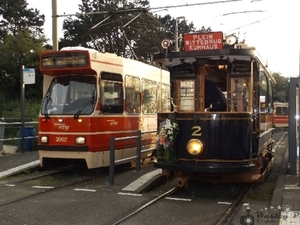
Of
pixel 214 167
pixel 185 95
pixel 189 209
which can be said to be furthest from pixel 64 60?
pixel 189 209

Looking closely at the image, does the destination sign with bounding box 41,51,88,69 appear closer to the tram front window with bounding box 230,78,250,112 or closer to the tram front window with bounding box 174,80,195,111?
the tram front window with bounding box 174,80,195,111

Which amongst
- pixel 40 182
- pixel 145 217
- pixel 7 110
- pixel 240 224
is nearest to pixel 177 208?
pixel 145 217

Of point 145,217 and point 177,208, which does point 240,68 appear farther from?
point 145,217

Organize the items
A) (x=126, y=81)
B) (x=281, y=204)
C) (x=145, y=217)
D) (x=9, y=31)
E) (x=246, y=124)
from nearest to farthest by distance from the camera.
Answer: (x=145, y=217), (x=281, y=204), (x=246, y=124), (x=126, y=81), (x=9, y=31)

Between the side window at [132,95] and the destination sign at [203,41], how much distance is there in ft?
11.5

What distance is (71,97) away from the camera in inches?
453

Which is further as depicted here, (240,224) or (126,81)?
(126,81)

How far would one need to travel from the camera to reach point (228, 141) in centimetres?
896

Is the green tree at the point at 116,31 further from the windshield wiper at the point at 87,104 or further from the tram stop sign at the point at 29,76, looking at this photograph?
the windshield wiper at the point at 87,104

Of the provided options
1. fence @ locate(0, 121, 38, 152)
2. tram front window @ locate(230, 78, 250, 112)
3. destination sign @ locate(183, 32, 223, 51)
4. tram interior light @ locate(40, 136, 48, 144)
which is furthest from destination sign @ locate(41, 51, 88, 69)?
tram front window @ locate(230, 78, 250, 112)

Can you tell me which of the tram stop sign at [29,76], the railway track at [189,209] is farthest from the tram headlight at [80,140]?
the tram stop sign at [29,76]

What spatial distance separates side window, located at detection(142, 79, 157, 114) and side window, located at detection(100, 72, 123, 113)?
193cm

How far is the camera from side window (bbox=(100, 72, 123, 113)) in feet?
38.0

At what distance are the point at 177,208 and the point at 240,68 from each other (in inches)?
133
